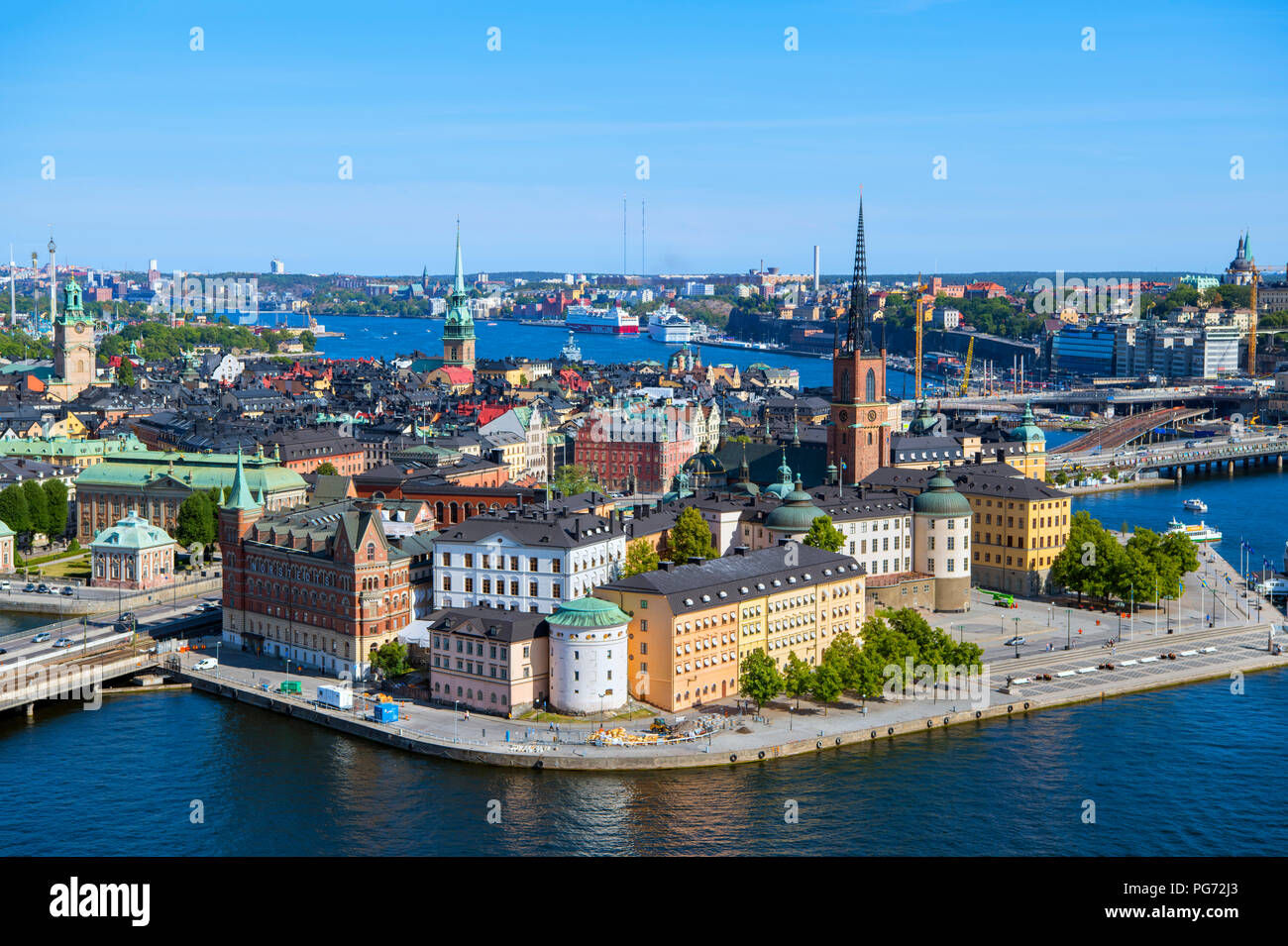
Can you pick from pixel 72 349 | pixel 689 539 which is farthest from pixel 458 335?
pixel 689 539

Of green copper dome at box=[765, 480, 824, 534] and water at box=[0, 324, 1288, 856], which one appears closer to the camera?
water at box=[0, 324, 1288, 856]

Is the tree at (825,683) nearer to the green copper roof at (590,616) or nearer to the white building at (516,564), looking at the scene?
the green copper roof at (590,616)

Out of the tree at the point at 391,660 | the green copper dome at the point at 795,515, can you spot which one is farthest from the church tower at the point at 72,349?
the tree at the point at 391,660

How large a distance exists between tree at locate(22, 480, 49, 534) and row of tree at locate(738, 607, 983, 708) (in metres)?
42.8

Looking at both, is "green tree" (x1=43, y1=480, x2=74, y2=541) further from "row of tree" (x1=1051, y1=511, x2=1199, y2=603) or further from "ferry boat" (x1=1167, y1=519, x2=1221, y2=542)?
"ferry boat" (x1=1167, y1=519, x2=1221, y2=542)

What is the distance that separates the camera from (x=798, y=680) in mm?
45938

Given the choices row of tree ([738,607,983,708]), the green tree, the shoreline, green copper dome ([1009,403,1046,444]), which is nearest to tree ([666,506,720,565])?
row of tree ([738,607,983,708])

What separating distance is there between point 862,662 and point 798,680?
7.87 feet

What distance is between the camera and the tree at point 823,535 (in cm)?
5797

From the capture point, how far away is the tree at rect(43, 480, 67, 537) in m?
75.6

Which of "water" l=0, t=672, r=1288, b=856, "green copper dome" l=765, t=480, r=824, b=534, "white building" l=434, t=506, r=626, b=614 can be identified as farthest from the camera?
"green copper dome" l=765, t=480, r=824, b=534

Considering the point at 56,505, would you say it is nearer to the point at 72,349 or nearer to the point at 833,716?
the point at 833,716
